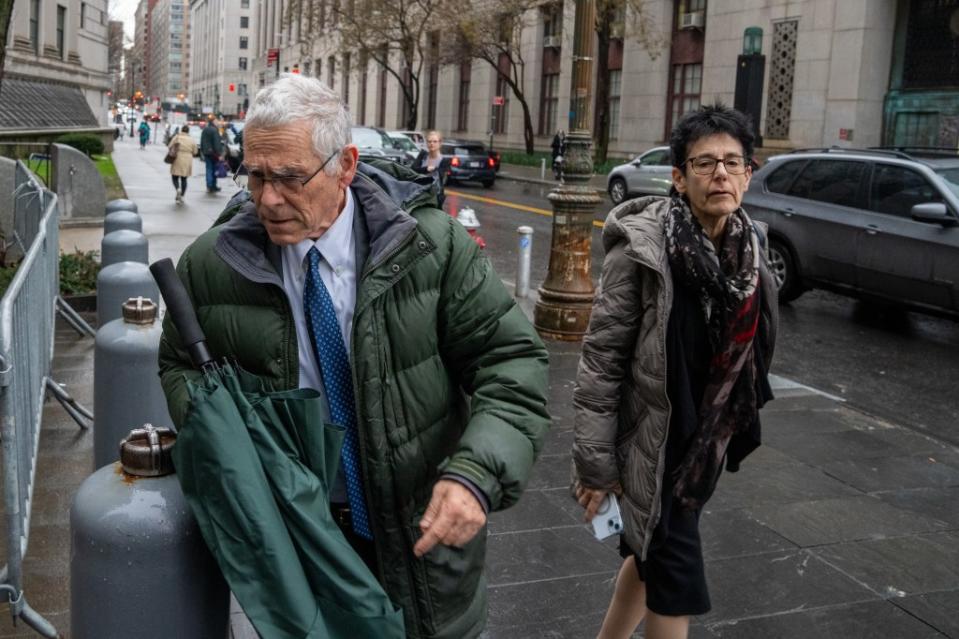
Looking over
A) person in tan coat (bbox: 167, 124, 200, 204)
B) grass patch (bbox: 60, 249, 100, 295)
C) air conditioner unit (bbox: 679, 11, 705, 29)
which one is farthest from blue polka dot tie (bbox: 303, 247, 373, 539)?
air conditioner unit (bbox: 679, 11, 705, 29)

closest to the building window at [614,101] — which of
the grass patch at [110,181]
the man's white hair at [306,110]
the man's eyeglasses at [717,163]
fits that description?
the grass patch at [110,181]

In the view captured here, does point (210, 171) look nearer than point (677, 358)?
No

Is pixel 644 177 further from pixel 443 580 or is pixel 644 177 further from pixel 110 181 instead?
pixel 443 580

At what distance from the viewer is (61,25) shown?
4162 centimetres

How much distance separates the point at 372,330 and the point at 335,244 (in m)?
0.25

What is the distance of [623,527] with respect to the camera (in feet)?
10.6

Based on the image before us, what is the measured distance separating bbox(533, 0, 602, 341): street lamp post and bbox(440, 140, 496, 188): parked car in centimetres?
2348

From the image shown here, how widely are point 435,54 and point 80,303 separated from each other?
45925 mm

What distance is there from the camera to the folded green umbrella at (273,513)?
2.04 meters

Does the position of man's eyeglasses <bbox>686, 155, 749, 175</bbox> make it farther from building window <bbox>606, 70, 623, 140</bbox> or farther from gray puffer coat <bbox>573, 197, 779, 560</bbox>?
building window <bbox>606, 70, 623, 140</bbox>

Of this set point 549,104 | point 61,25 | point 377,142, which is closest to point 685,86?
point 549,104

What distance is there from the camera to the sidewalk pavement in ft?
14.0

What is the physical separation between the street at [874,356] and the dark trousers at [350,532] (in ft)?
19.2

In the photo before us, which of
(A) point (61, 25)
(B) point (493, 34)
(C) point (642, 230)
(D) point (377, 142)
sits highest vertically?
(B) point (493, 34)
